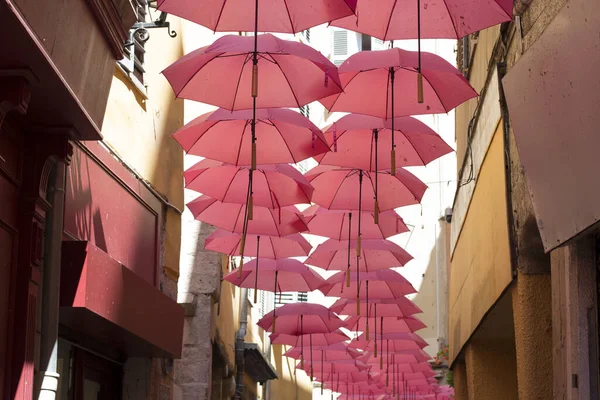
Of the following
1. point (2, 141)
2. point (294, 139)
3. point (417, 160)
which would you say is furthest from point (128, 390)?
point (2, 141)

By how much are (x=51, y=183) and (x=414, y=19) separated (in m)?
3.72

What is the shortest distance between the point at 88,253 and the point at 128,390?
3437 mm

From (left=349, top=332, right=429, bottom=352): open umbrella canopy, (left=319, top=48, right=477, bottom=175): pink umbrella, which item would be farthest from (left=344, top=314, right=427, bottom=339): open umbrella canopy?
(left=319, top=48, right=477, bottom=175): pink umbrella

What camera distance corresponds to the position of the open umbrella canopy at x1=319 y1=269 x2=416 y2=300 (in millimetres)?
17672

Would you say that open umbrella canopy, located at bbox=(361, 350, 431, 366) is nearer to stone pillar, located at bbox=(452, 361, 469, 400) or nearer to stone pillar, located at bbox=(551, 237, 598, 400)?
stone pillar, located at bbox=(452, 361, 469, 400)

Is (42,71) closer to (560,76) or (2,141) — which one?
(2,141)

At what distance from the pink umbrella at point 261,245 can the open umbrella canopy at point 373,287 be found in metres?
1.86

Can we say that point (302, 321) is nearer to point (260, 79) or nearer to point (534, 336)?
point (260, 79)

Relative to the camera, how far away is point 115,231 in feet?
36.3

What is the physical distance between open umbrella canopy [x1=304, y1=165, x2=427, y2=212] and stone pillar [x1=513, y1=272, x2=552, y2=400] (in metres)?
3.32

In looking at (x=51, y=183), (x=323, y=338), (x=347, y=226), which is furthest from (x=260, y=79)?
(x=323, y=338)

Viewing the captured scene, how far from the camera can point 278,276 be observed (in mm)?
17000

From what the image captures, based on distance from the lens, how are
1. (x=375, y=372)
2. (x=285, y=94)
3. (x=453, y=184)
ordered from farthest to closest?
(x=453, y=184)
(x=375, y=372)
(x=285, y=94)

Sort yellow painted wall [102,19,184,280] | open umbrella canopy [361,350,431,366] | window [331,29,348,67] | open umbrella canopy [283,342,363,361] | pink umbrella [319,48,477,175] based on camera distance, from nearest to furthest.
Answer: pink umbrella [319,48,477,175] → yellow painted wall [102,19,184,280] → open umbrella canopy [283,342,363,361] → open umbrella canopy [361,350,431,366] → window [331,29,348,67]
